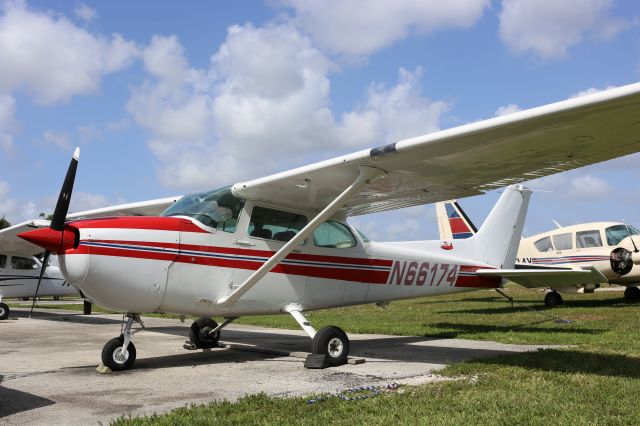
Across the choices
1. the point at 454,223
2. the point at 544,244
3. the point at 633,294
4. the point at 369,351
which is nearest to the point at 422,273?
the point at 369,351

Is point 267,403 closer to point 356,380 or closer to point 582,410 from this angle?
point 356,380

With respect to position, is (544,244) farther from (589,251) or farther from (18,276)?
(18,276)

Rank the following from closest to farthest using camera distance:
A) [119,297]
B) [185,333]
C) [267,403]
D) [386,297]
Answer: [267,403] < [119,297] < [386,297] < [185,333]

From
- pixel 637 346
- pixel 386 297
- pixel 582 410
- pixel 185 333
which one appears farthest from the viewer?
pixel 185 333

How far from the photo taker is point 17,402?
15.8ft

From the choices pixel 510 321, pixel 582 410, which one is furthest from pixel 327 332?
pixel 510 321

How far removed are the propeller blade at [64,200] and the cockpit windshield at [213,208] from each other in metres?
1.47

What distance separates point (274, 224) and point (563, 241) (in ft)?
51.3

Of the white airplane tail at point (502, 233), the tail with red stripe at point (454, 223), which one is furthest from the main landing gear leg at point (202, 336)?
the tail with red stripe at point (454, 223)

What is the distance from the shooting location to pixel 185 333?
39.1ft

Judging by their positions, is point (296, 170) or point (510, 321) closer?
point (296, 170)

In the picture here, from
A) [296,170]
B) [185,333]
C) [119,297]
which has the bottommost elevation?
[185,333]

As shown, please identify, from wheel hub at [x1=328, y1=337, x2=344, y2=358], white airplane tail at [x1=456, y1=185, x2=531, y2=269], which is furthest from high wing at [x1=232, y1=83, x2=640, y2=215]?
white airplane tail at [x1=456, y1=185, x2=531, y2=269]

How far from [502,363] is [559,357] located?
34.5 inches
